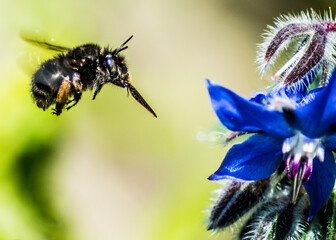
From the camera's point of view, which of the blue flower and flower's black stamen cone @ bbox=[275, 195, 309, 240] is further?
flower's black stamen cone @ bbox=[275, 195, 309, 240]

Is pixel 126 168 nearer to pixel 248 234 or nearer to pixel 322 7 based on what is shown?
pixel 322 7

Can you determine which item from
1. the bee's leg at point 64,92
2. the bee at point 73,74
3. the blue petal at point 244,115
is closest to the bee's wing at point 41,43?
the bee at point 73,74

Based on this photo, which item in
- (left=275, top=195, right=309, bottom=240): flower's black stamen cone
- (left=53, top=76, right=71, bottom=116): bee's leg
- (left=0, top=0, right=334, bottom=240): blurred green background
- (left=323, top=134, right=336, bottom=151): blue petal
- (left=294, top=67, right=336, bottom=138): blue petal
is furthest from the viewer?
(left=0, top=0, right=334, bottom=240): blurred green background

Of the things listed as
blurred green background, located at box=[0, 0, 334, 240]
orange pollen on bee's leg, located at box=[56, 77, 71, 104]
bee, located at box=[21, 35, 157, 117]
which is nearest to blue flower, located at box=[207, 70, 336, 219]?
bee, located at box=[21, 35, 157, 117]

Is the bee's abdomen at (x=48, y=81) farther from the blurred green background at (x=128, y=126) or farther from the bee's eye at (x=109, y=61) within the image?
the blurred green background at (x=128, y=126)

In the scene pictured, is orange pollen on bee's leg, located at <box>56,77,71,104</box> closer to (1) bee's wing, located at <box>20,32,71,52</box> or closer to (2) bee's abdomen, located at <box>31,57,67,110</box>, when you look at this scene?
(2) bee's abdomen, located at <box>31,57,67,110</box>

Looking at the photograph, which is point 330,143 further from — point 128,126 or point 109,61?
point 128,126

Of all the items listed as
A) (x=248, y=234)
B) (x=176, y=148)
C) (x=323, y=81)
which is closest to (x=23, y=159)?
(x=176, y=148)
